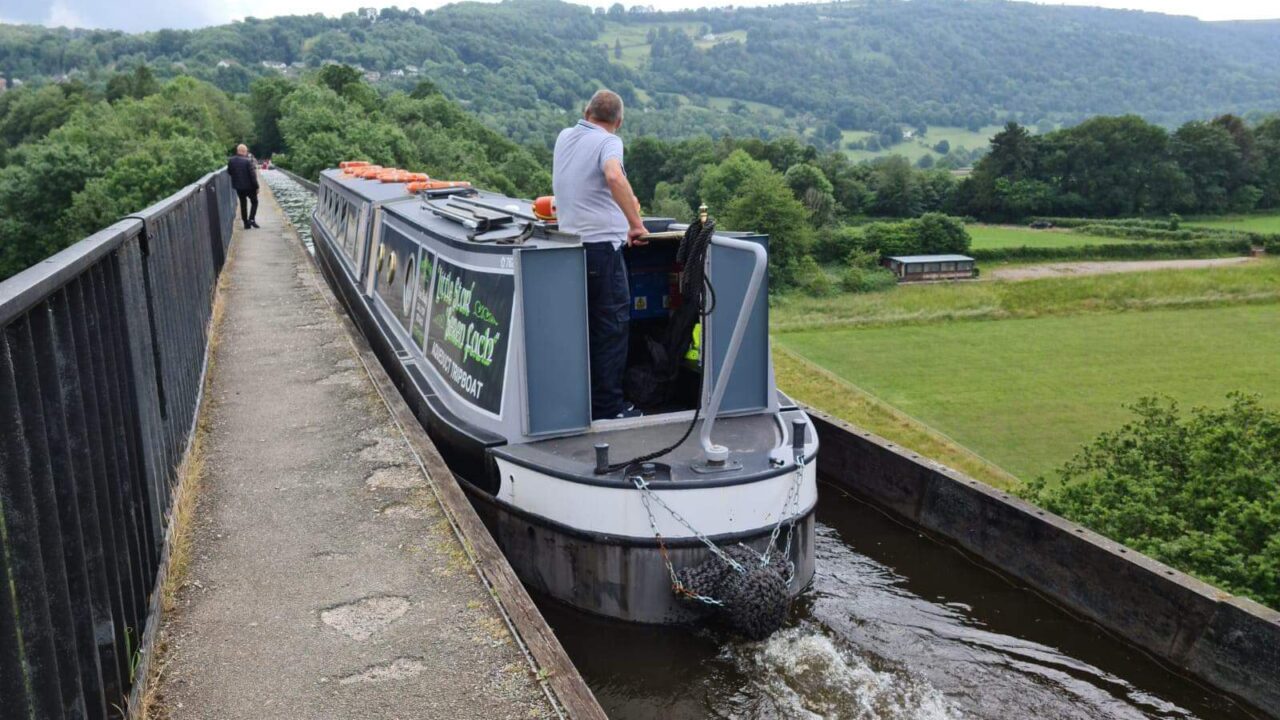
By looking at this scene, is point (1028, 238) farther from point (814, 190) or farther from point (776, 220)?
point (814, 190)

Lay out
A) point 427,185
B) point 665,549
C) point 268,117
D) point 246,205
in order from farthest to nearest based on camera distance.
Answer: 1. point 268,117
2. point 246,205
3. point 427,185
4. point 665,549

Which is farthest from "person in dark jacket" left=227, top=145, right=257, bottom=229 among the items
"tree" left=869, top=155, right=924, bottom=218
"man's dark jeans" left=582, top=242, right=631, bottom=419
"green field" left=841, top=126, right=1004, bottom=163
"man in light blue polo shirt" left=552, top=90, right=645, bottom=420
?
"green field" left=841, top=126, right=1004, bottom=163

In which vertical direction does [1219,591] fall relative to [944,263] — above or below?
above

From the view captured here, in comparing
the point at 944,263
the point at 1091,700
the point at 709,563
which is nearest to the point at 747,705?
the point at 709,563

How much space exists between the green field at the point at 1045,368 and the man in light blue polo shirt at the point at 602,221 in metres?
9.57

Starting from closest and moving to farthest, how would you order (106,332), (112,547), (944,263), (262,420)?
(112,547) → (106,332) → (262,420) → (944,263)

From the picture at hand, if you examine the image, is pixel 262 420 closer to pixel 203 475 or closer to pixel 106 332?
pixel 203 475

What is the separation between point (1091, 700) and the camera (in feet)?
21.9

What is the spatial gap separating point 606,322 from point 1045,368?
2096 centimetres

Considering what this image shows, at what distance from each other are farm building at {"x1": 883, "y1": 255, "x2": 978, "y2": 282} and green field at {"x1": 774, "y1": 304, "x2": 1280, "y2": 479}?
20.2 metres

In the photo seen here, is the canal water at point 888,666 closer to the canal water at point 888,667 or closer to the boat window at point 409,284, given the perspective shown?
the canal water at point 888,667

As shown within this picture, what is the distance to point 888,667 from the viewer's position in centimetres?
673

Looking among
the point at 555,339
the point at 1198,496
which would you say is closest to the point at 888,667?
the point at 555,339

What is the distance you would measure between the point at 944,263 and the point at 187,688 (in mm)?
56405
